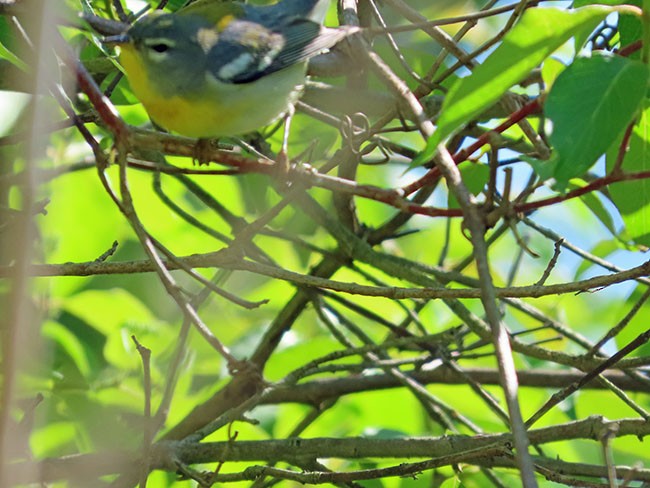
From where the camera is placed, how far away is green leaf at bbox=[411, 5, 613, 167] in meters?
1.38

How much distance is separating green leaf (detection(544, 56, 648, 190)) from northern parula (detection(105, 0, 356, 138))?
3.23 feet

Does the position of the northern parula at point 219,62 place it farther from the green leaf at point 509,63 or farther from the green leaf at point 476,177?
the green leaf at point 509,63

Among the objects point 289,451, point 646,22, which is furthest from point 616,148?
point 289,451

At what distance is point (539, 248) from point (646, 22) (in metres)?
3.13

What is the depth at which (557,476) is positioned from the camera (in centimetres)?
187

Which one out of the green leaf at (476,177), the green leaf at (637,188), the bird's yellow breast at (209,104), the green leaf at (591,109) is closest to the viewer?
the green leaf at (591,109)

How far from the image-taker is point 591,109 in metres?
1.38

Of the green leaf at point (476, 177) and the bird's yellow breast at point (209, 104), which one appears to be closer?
the green leaf at point (476, 177)

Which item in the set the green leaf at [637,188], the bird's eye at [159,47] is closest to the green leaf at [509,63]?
the green leaf at [637,188]

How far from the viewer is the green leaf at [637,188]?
1.84 meters

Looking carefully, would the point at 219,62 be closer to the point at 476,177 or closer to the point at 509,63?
the point at 476,177

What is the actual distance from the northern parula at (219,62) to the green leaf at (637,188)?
2.64 ft

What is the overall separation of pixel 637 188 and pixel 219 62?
4.64 feet

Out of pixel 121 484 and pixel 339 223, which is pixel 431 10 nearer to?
pixel 339 223
